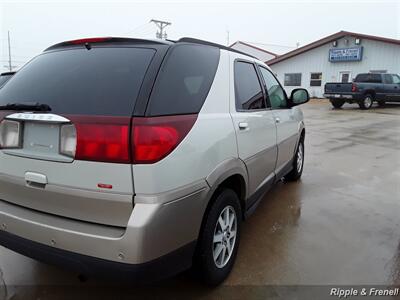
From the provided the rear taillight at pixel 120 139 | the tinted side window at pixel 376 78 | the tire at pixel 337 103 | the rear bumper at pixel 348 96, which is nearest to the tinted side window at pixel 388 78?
the tinted side window at pixel 376 78

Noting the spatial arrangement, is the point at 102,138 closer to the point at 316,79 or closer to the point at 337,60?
the point at 337,60

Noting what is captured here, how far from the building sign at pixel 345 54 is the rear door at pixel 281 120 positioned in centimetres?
2294

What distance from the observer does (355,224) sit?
3.83 m

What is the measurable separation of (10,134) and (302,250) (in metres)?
2.61

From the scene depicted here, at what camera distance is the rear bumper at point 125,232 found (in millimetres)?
1904

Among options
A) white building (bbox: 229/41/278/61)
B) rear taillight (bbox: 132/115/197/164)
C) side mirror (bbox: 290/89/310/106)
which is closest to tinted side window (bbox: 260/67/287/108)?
side mirror (bbox: 290/89/310/106)

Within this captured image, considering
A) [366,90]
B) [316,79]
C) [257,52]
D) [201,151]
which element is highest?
[257,52]

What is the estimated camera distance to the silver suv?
1.92m

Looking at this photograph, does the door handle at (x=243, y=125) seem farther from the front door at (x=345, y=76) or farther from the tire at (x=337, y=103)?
the front door at (x=345, y=76)

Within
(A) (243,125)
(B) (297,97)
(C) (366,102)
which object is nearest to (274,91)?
(B) (297,97)

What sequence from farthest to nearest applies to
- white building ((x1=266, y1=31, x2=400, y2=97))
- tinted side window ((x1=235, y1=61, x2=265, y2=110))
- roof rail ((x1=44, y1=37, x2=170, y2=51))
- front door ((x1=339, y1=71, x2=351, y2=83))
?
front door ((x1=339, y1=71, x2=351, y2=83)), white building ((x1=266, y1=31, x2=400, y2=97)), tinted side window ((x1=235, y1=61, x2=265, y2=110)), roof rail ((x1=44, y1=37, x2=170, y2=51))

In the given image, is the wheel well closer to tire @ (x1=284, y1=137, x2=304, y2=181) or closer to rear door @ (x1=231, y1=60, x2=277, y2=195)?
rear door @ (x1=231, y1=60, x2=277, y2=195)

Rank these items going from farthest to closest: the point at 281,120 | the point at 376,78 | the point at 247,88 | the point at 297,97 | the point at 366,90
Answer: the point at 376,78
the point at 366,90
the point at 297,97
the point at 281,120
the point at 247,88

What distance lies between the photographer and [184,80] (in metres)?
2.25
